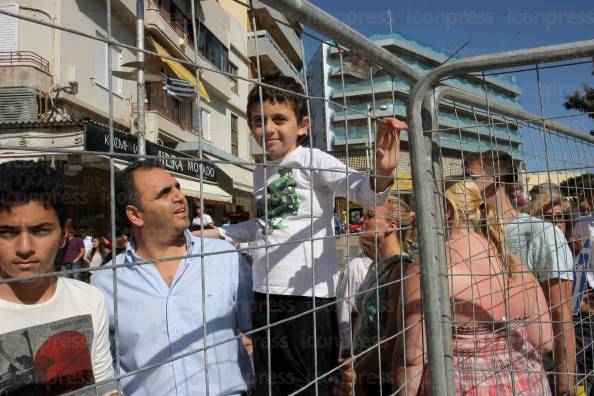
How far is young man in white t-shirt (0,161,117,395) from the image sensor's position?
0.80 metres

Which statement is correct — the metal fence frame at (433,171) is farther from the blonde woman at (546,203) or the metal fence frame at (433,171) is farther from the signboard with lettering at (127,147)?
the blonde woman at (546,203)

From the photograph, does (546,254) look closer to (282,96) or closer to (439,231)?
(439,231)

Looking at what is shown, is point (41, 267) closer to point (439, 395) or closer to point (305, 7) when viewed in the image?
point (305, 7)

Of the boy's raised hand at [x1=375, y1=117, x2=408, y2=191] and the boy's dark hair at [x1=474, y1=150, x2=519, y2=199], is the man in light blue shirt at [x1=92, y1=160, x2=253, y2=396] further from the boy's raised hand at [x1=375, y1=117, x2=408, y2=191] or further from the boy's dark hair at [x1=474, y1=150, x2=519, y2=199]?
the boy's dark hair at [x1=474, y1=150, x2=519, y2=199]

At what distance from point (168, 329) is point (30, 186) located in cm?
58

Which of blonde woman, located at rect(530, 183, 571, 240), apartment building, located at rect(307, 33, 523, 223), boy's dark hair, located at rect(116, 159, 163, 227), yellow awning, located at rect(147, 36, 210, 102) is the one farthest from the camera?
blonde woman, located at rect(530, 183, 571, 240)

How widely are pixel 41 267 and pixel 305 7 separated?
80 centimetres

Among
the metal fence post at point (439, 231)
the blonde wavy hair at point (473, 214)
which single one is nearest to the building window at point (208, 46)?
the metal fence post at point (439, 231)

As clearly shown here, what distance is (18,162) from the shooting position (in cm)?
85

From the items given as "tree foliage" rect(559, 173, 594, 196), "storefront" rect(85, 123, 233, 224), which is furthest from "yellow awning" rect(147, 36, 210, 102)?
"tree foliage" rect(559, 173, 594, 196)

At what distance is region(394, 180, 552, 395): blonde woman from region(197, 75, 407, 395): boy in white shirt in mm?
311

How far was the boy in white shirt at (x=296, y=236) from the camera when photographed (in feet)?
4.74

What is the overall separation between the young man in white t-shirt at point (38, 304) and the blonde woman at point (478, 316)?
1081 mm

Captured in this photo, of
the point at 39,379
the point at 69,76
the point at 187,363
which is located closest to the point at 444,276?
the point at 187,363
